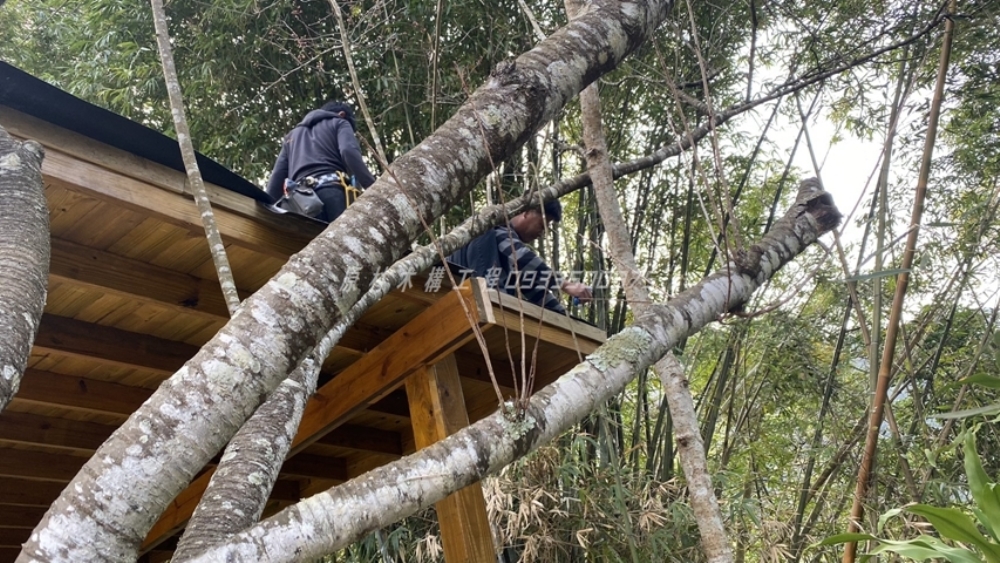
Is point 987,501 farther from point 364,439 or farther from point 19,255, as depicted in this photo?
point 364,439

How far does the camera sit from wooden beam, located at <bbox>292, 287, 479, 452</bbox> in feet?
7.07

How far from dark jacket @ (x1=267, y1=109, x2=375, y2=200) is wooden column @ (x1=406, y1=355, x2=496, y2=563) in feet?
3.11

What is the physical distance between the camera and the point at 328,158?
9.87 feet

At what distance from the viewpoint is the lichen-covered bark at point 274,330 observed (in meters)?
0.78

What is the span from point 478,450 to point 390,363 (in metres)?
1.29

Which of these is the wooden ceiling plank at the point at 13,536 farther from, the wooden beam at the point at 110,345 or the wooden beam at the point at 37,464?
the wooden beam at the point at 110,345

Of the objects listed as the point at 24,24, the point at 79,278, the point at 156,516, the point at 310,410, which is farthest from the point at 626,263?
the point at 24,24

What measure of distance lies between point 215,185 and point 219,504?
3.18ft

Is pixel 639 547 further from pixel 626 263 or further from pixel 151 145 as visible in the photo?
pixel 151 145

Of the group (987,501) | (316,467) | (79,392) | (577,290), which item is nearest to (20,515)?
(316,467)

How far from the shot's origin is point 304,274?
0.93 m

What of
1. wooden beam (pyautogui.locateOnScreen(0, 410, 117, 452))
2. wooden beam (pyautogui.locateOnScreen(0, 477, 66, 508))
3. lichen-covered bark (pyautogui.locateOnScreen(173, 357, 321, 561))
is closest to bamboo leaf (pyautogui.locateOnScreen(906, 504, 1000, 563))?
lichen-covered bark (pyautogui.locateOnScreen(173, 357, 321, 561))

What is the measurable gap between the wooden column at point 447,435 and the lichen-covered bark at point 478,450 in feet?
2.87

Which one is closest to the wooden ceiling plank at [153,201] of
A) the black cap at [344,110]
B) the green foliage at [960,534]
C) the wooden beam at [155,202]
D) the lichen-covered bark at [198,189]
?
the wooden beam at [155,202]
